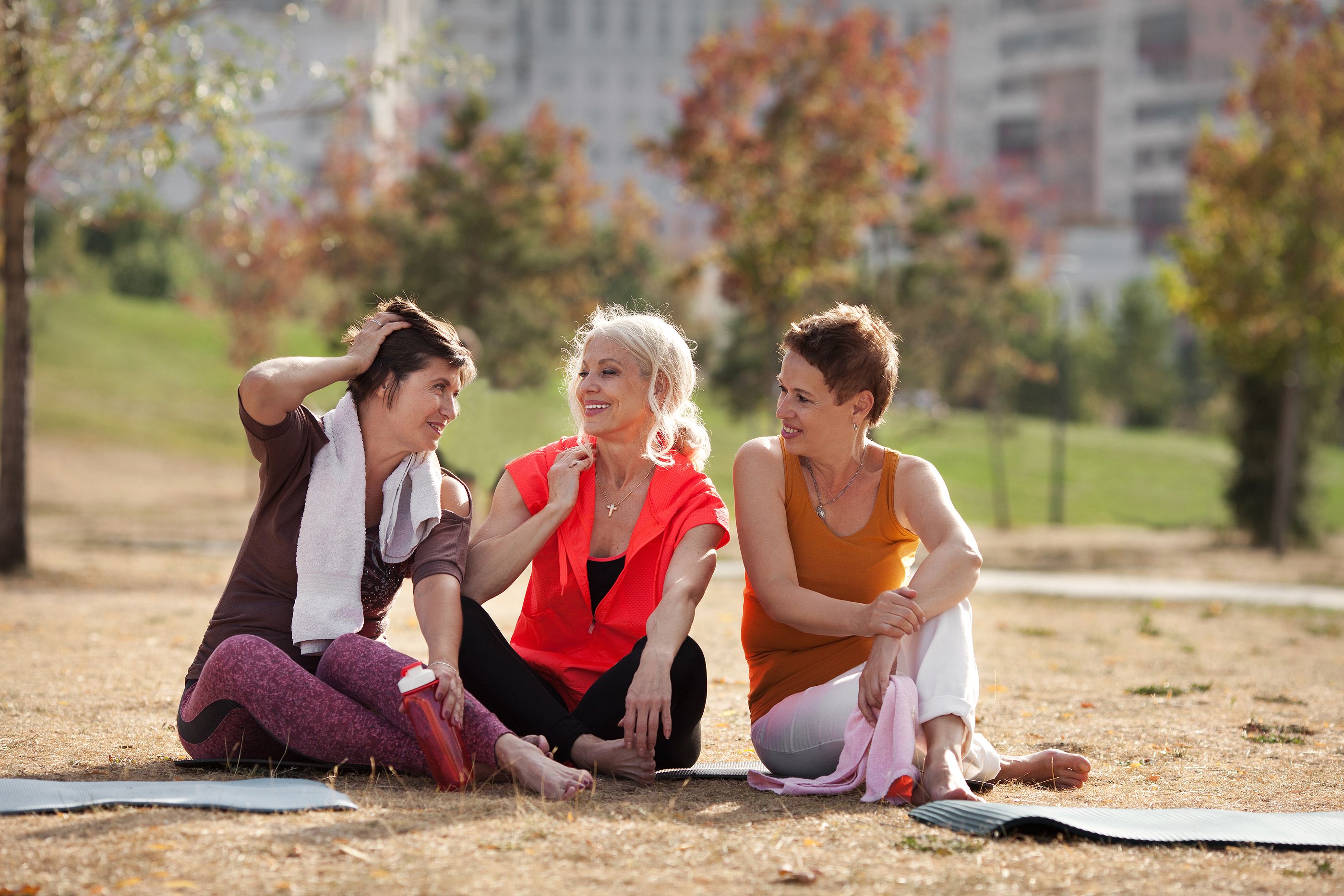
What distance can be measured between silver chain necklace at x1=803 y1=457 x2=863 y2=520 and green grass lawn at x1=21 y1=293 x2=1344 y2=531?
12.7 metres

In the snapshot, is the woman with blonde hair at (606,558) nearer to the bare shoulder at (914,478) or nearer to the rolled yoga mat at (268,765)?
the rolled yoga mat at (268,765)

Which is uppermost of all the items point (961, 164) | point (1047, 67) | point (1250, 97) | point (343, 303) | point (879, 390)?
point (1047, 67)

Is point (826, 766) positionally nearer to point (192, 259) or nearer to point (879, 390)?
point (879, 390)

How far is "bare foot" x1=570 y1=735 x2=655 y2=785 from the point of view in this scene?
3.86 meters

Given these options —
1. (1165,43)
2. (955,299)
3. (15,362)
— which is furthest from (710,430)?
(1165,43)

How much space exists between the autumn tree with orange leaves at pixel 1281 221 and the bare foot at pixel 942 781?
43.5 feet

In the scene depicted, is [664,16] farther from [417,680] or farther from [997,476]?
[417,680]

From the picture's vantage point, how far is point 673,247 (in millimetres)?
57094

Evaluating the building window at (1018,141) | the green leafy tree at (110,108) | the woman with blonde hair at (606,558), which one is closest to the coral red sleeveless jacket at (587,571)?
the woman with blonde hair at (606,558)

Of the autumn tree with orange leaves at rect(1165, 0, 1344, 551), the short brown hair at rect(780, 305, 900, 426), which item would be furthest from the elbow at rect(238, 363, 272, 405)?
the autumn tree with orange leaves at rect(1165, 0, 1344, 551)

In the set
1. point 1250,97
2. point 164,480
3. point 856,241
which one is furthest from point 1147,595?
point 164,480

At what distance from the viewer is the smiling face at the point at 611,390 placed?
407 cm

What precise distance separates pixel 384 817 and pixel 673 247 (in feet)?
179

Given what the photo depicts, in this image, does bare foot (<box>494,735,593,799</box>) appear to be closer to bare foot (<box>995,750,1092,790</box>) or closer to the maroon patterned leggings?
the maroon patterned leggings
